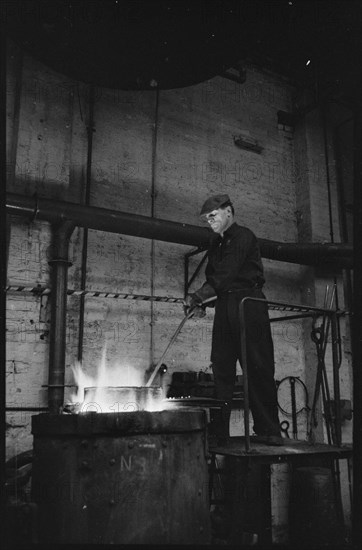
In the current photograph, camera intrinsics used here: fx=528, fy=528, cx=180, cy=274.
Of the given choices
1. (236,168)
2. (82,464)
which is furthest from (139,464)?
(236,168)

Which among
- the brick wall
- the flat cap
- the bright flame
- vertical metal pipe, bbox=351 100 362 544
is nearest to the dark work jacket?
the flat cap

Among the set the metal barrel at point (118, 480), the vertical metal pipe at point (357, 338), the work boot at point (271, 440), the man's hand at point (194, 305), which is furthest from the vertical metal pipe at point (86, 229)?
the vertical metal pipe at point (357, 338)

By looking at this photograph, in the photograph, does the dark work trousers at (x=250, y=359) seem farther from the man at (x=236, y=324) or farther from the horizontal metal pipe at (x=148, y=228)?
the horizontal metal pipe at (x=148, y=228)

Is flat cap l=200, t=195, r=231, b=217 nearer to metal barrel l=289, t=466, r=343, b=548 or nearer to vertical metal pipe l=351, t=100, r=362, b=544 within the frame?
vertical metal pipe l=351, t=100, r=362, b=544

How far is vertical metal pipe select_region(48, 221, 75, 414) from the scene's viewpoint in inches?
222

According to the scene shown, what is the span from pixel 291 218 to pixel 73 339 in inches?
174

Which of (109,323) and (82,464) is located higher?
(109,323)

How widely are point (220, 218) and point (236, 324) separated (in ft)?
3.56

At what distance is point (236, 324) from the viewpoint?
474 cm

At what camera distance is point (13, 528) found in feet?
9.09

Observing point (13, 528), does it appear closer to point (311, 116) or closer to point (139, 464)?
point (139, 464)

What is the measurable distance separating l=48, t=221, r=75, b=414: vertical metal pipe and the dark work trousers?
72.2 inches

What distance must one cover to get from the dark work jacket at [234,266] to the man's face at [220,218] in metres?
0.08

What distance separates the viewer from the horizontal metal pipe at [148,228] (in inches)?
225
